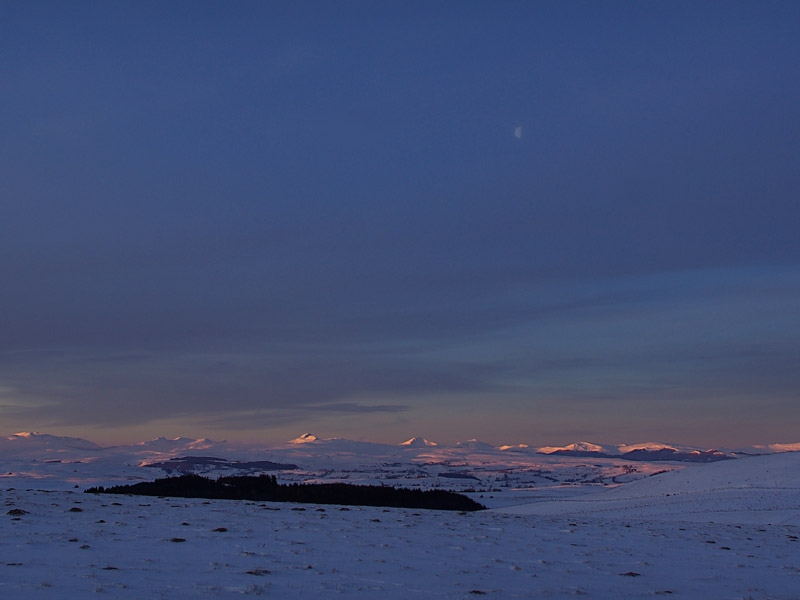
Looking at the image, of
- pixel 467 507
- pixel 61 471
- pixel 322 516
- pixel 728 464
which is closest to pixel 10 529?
pixel 322 516

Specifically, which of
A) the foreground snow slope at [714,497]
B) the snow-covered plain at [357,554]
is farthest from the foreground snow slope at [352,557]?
the foreground snow slope at [714,497]

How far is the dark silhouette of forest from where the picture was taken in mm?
40188

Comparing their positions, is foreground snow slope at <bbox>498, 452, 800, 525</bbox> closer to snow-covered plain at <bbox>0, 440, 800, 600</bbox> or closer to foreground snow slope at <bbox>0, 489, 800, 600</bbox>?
snow-covered plain at <bbox>0, 440, 800, 600</bbox>

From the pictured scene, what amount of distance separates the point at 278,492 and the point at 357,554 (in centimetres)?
2633

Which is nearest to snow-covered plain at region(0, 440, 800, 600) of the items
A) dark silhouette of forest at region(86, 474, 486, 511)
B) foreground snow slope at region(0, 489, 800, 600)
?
foreground snow slope at region(0, 489, 800, 600)

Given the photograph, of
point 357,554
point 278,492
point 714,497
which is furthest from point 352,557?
point 714,497

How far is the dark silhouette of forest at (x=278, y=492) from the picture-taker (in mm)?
40188

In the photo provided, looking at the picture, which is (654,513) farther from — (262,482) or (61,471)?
(61,471)

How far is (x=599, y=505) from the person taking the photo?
49.2 m

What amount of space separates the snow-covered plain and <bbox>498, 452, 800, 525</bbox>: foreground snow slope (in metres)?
9.45

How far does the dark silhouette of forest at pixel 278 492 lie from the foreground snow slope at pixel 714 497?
597 centimetres

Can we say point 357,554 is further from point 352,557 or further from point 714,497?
point 714,497

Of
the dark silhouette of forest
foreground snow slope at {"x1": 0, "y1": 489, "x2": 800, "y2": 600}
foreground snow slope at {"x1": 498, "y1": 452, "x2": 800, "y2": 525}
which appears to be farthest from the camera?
the dark silhouette of forest

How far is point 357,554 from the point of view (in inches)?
646
